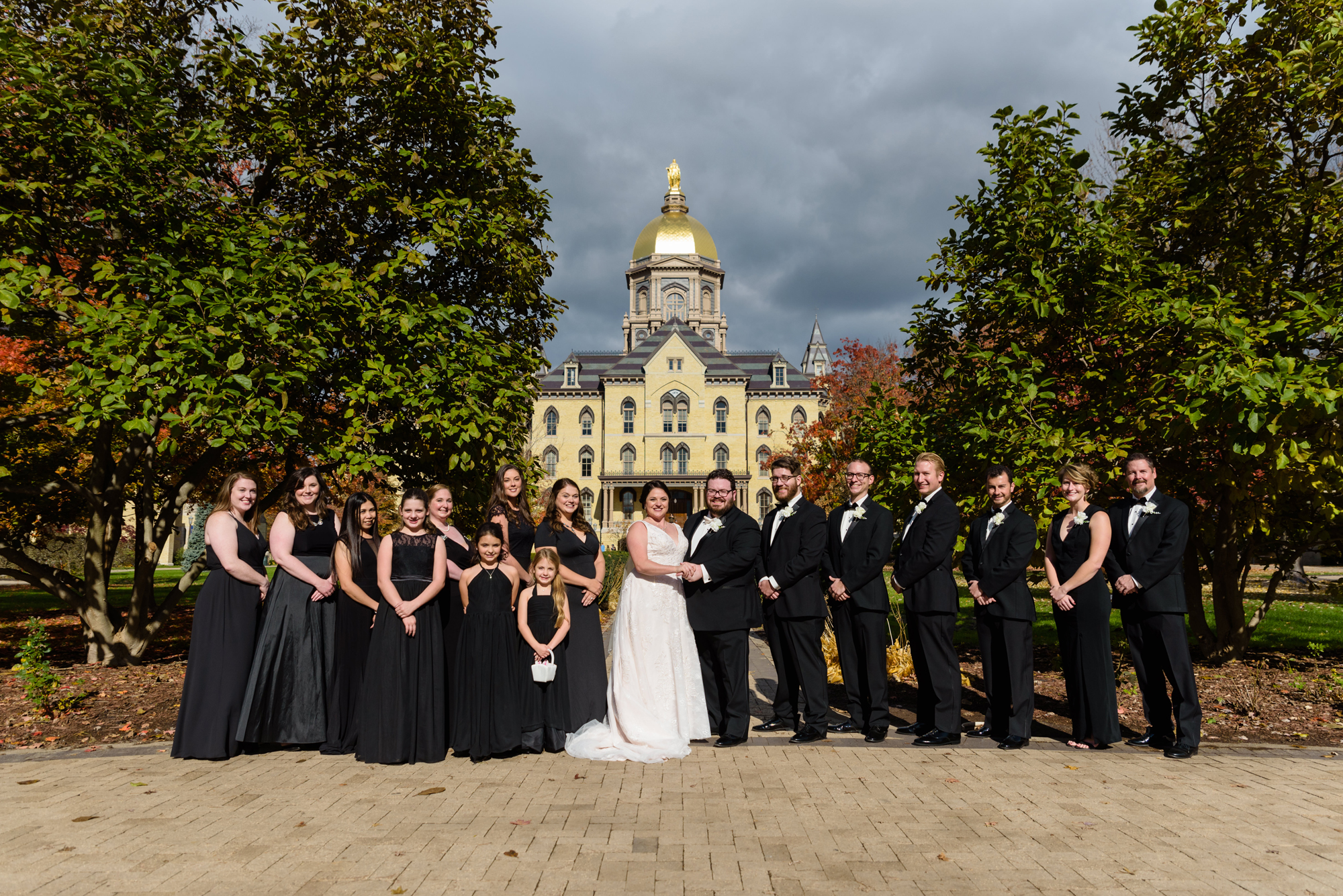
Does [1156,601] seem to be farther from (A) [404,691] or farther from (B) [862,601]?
(A) [404,691]

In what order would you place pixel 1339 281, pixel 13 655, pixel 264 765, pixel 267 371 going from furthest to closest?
pixel 13 655 → pixel 1339 281 → pixel 267 371 → pixel 264 765

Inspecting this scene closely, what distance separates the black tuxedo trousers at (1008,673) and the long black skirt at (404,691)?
148 inches

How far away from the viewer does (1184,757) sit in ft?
18.5

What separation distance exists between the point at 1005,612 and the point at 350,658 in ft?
16.4

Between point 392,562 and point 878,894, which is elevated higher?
point 392,562

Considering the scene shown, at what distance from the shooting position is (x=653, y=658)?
241 inches

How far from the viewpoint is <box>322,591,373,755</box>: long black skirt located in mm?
5957

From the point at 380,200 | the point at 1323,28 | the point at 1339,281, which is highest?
the point at 1323,28

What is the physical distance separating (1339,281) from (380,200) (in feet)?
30.7

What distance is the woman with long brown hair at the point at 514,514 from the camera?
6.62 m

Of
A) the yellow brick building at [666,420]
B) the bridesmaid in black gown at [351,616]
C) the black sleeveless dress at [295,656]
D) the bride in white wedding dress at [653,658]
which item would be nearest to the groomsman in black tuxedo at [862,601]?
the bride in white wedding dress at [653,658]

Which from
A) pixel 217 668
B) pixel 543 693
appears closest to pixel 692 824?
pixel 543 693

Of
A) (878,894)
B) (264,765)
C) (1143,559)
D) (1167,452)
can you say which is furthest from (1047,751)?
(264,765)

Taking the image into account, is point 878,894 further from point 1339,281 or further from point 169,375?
point 1339,281
